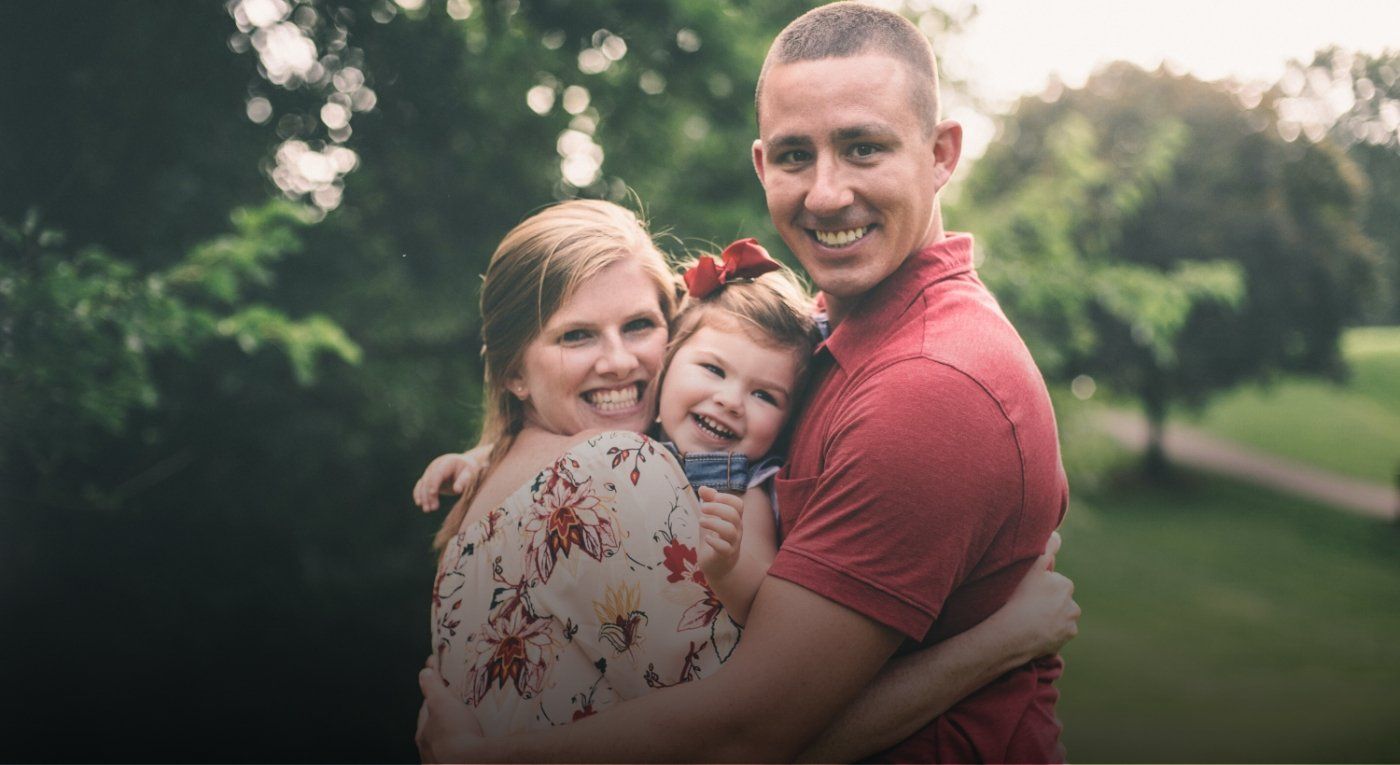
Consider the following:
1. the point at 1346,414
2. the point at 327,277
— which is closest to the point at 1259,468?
the point at 1346,414

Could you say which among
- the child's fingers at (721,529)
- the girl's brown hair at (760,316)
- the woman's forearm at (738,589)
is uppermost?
the girl's brown hair at (760,316)

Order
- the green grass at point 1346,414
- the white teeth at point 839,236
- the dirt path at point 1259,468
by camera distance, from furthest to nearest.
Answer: the dirt path at point 1259,468, the green grass at point 1346,414, the white teeth at point 839,236

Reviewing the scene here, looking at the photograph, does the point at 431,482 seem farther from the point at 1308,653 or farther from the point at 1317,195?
the point at 1308,653

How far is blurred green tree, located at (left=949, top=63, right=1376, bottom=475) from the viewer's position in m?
5.26

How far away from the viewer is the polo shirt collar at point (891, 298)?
1794 mm

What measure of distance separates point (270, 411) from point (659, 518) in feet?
12.0

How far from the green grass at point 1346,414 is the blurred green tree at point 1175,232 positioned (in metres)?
0.18

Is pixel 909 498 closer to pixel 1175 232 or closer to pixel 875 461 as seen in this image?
pixel 875 461

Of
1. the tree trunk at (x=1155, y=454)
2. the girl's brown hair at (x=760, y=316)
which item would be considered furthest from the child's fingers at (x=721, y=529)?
the tree trunk at (x=1155, y=454)

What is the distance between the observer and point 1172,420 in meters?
11.9

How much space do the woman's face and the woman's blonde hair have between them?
0.03 m

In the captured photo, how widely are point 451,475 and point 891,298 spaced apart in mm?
1009

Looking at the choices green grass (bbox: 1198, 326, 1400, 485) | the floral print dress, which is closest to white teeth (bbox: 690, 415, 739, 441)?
the floral print dress

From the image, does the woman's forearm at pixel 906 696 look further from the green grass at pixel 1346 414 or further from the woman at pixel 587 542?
the green grass at pixel 1346 414
